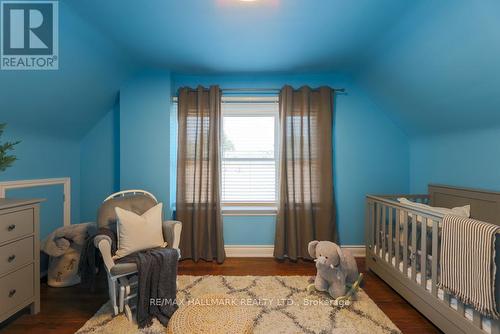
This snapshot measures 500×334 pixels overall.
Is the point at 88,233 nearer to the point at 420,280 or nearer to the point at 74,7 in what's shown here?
the point at 74,7

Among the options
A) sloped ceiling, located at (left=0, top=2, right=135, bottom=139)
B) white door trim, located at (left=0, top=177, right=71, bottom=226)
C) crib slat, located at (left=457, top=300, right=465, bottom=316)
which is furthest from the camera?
white door trim, located at (left=0, top=177, right=71, bottom=226)

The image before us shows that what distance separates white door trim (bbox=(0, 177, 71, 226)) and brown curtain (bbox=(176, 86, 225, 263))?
1249 mm

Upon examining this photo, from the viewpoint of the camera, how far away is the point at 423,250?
5.48 feet

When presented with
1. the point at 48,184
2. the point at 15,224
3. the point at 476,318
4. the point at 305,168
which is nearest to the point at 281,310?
the point at 476,318

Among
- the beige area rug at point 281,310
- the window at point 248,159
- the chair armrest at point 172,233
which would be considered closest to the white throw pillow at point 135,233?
the chair armrest at point 172,233

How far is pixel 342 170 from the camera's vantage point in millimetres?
2826

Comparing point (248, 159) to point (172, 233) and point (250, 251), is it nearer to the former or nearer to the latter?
point (250, 251)

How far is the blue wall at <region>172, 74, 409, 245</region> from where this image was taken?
111 inches

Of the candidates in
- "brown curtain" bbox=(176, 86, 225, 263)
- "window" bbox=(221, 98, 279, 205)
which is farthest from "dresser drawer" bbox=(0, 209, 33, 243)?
"window" bbox=(221, 98, 279, 205)

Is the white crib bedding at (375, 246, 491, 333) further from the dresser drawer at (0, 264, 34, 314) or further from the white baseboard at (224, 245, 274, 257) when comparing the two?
the dresser drawer at (0, 264, 34, 314)

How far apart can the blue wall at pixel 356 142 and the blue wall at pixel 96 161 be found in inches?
37.7

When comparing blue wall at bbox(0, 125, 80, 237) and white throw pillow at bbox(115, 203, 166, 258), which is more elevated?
blue wall at bbox(0, 125, 80, 237)

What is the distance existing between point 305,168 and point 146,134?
1909 millimetres

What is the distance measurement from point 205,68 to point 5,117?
1821 mm
